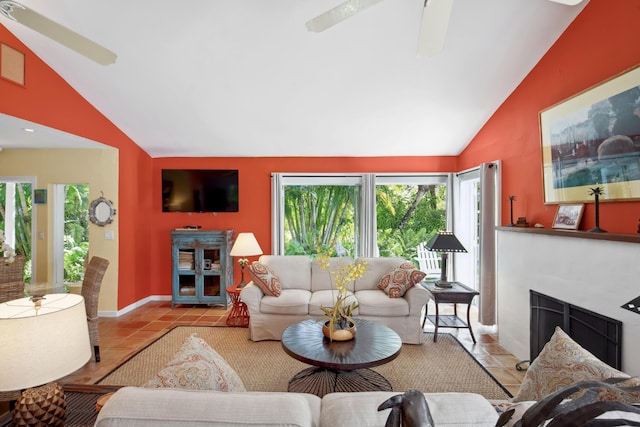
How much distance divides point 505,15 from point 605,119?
1.19m

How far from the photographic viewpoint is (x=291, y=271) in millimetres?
4422

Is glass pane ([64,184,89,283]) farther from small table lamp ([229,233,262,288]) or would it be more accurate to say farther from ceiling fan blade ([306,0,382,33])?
ceiling fan blade ([306,0,382,33])

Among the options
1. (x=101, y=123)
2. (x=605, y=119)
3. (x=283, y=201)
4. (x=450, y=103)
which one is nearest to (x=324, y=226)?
(x=283, y=201)

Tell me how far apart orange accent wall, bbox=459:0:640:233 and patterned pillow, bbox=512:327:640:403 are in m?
1.43

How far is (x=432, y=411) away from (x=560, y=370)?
741mm

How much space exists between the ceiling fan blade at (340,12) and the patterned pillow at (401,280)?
2773 mm

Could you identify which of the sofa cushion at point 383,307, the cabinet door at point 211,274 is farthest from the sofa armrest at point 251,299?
the cabinet door at point 211,274

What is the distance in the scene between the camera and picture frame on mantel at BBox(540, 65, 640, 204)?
7.45 ft

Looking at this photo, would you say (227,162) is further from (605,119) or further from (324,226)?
(605,119)

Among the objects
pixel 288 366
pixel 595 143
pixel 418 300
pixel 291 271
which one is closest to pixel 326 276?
pixel 291 271

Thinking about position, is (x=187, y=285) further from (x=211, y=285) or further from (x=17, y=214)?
(x=17, y=214)

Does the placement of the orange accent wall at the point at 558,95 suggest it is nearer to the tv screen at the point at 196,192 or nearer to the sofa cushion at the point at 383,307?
the sofa cushion at the point at 383,307

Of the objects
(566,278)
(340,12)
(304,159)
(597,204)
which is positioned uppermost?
(340,12)

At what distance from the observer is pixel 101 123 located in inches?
168
